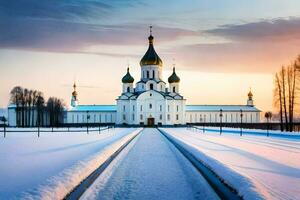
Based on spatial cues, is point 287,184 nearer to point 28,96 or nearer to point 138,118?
point 138,118

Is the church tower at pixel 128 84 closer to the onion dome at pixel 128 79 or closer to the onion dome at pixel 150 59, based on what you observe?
the onion dome at pixel 128 79

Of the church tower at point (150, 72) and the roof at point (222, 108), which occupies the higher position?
the church tower at point (150, 72)

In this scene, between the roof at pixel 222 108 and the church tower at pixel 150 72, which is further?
the roof at pixel 222 108

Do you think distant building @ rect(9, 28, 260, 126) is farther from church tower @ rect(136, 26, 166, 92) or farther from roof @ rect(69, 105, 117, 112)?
roof @ rect(69, 105, 117, 112)

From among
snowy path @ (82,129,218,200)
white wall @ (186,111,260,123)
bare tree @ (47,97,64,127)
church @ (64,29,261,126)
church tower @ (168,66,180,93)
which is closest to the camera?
snowy path @ (82,129,218,200)

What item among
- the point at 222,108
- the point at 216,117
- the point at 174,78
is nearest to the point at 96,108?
the point at 174,78

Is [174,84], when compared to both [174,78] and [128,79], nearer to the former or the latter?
[174,78]

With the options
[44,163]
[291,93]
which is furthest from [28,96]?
[44,163]

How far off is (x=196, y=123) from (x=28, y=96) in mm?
48667

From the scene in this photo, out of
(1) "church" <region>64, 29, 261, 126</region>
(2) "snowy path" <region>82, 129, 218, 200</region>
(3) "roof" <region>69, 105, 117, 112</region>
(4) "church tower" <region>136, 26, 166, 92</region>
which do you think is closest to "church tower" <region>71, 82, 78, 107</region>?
(3) "roof" <region>69, 105, 117, 112</region>

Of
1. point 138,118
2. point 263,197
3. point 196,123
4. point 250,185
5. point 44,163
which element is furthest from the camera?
point 196,123

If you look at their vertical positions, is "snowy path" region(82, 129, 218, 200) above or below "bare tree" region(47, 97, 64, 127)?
below

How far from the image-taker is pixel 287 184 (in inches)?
434

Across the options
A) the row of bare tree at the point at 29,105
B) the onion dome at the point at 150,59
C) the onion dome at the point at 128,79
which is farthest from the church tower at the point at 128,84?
the row of bare tree at the point at 29,105
